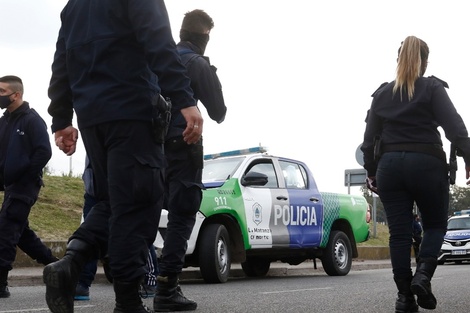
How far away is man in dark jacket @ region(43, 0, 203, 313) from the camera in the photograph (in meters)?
3.46

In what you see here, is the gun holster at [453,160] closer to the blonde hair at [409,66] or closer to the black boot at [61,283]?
the blonde hair at [409,66]

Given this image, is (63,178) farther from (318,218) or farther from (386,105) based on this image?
(386,105)

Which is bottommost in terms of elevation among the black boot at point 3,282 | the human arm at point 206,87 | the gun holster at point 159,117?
the black boot at point 3,282

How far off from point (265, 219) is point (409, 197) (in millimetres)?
5395

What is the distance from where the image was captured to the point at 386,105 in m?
5.29

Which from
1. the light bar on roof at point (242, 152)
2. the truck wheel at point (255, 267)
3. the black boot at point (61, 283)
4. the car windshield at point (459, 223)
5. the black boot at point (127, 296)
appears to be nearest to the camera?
the black boot at point (61, 283)

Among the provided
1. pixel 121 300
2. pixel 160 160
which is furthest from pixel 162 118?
pixel 121 300

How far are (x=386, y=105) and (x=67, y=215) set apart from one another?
30.8 feet

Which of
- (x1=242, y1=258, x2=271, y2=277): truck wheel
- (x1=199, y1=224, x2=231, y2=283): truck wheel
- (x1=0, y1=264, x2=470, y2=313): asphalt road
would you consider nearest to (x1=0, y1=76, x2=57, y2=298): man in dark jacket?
(x1=0, y1=264, x2=470, y2=313): asphalt road

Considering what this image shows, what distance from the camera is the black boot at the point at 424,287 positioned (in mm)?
4844

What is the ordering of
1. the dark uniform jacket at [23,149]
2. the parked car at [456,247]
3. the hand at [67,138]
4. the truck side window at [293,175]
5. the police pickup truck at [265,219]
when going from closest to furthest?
the hand at [67,138] < the dark uniform jacket at [23,149] < the police pickup truck at [265,219] < the truck side window at [293,175] < the parked car at [456,247]

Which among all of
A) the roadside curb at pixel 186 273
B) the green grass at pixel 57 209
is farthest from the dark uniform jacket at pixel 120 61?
the green grass at pixel 57 209

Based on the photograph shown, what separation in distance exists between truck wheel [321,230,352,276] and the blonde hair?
6.63 m

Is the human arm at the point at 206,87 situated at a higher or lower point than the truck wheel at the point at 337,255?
higher
